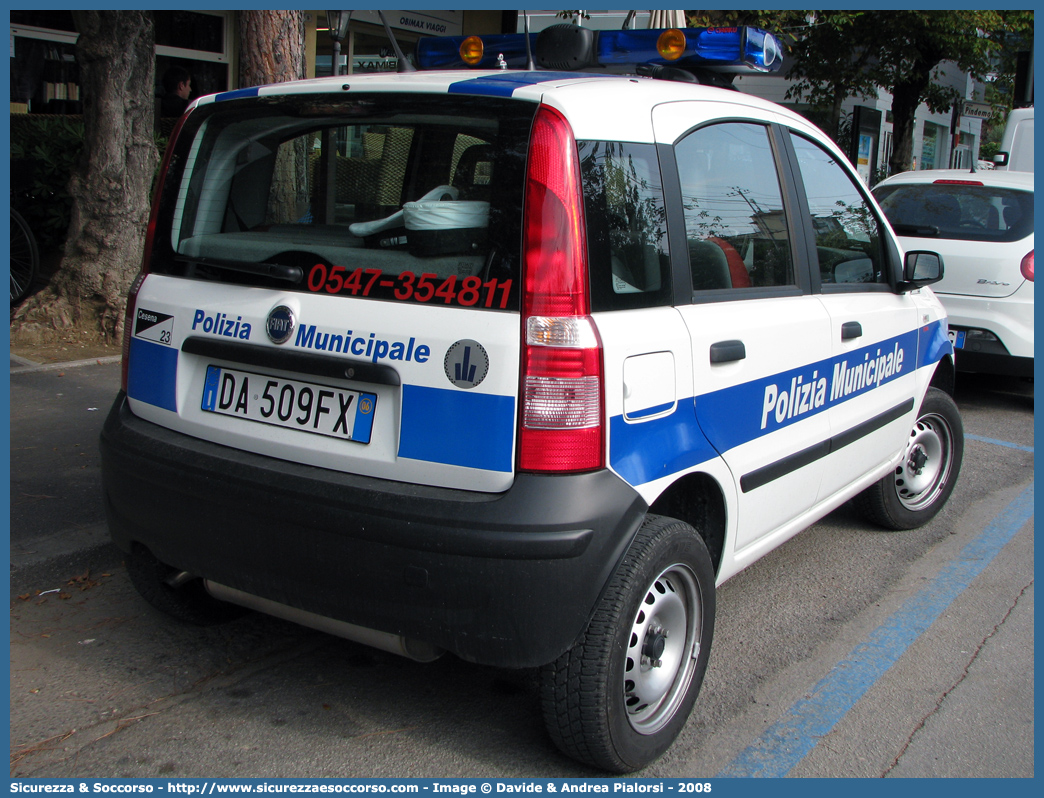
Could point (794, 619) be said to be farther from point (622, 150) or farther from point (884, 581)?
point (622, 150)

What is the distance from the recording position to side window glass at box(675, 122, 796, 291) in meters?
2.78

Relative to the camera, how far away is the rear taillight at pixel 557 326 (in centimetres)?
227

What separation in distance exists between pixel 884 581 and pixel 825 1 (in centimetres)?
861

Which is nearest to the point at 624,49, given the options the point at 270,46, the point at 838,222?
the point at 838,222

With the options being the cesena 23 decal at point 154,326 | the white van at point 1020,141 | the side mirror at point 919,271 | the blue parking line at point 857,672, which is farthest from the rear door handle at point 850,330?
the white van at point 1020,141

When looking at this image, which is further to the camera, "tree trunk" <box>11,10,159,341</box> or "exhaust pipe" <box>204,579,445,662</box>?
"tree trunk" <box>11,10,159,341</box>

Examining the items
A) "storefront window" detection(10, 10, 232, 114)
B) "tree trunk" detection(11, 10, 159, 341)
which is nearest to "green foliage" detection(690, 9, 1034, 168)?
"storefront window" detection(10, 10, 232, 114)

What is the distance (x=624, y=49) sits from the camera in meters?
3.54

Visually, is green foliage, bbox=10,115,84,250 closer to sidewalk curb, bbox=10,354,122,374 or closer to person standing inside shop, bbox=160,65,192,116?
person standing inside shop, bbox=160,65,192,116

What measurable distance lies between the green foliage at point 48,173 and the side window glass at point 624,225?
7.22 m

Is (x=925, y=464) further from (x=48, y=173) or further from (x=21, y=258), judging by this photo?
(x=48, y=173)

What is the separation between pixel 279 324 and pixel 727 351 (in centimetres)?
125

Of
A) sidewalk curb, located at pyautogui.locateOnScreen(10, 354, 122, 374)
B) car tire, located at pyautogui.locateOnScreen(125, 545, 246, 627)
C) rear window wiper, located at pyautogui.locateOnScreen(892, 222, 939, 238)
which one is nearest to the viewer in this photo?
car tire, located at pyautogui.locateOnScreen(125, 545, 246, 627)
